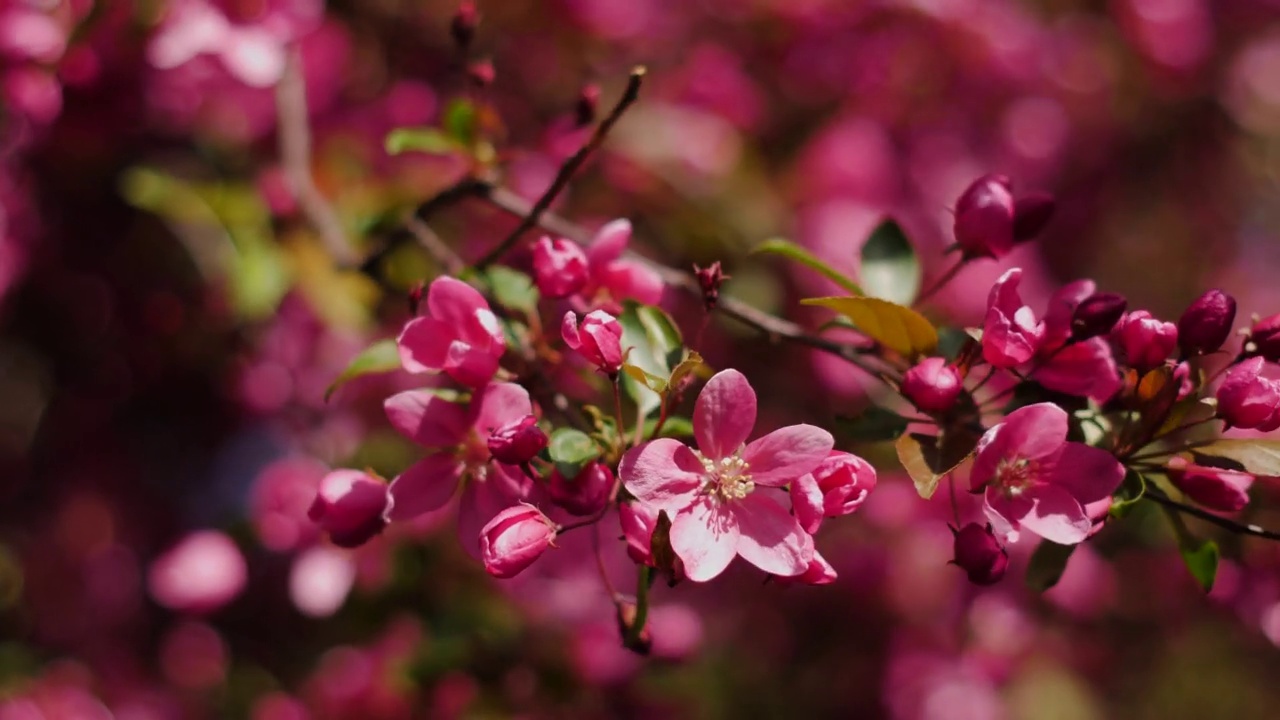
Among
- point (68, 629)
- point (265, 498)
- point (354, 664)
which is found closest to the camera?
point (265, 498)

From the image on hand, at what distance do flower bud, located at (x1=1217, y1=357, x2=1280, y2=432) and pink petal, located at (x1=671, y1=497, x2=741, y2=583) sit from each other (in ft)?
1.30

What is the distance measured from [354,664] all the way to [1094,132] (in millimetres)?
2434

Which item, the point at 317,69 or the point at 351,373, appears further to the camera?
the point at 317,69

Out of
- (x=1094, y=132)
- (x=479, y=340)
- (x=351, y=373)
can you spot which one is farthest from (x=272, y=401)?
(x=1094, y=132)

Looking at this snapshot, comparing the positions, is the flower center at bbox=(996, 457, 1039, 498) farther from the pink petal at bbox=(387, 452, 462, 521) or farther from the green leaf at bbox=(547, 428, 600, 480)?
the pink petal at bbox=(387, 452, 462, 521)

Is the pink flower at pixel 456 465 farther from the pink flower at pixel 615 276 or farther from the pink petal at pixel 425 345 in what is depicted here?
the pink flower at pixel 615 276

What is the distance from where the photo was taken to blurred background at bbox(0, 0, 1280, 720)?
5.16 ft

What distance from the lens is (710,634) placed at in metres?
2.16

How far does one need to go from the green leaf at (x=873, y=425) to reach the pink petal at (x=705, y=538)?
164 millimetres

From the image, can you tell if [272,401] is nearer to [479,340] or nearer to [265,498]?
[265,498]

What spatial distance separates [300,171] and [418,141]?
0.53m

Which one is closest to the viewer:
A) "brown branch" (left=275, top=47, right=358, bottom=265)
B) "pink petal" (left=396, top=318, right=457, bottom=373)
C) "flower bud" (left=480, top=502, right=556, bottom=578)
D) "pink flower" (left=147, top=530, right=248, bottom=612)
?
"flower bud" (left=480, top=502, right=556, bottom=578)

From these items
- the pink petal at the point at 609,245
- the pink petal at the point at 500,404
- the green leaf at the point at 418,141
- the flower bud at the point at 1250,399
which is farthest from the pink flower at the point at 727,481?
the green leaf at the point at 418,141

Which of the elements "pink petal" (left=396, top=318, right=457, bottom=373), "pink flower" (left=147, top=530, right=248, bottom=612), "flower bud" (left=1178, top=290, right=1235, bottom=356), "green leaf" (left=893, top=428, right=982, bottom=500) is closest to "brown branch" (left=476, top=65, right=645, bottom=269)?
"pink petal" (left=396, top=318, right=457, bottom=373)
